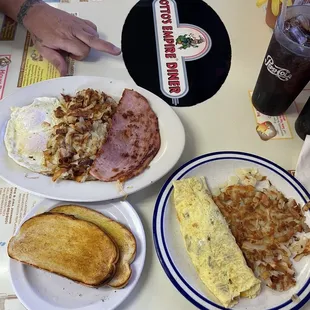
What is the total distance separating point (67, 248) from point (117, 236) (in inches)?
5.1

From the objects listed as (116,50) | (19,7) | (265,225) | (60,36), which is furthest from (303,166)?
(19,7)

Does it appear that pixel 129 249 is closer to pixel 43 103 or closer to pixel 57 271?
pixel 57 271

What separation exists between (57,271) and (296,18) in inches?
37.4

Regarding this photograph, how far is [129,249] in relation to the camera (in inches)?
38.8

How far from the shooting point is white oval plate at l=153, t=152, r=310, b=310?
93cm

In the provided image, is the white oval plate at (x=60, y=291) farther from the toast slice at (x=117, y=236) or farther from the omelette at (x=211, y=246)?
the omelette at (x=211, y=246)

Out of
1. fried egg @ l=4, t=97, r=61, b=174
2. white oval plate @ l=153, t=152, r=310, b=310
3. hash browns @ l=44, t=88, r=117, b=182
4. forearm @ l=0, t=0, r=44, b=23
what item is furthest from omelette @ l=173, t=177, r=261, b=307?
forearm @ l=0, t=0, r=44, b=23

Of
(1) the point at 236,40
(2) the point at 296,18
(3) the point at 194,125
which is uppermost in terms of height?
(2) the point at 296,18

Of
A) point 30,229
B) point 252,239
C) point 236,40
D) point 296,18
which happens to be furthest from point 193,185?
point 236,40

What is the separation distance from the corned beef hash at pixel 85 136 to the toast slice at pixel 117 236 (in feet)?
0.30

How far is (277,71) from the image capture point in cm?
114

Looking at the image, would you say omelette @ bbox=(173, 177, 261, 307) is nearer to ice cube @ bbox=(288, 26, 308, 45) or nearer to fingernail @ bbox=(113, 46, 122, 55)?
ice cube @ bbox=(288, 26, 308, 45)

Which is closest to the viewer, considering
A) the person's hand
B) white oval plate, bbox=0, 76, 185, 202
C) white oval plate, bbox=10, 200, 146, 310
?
white oval plate, bbox=10, 200, 146, 310

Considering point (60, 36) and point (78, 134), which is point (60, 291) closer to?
point (78, 134)
